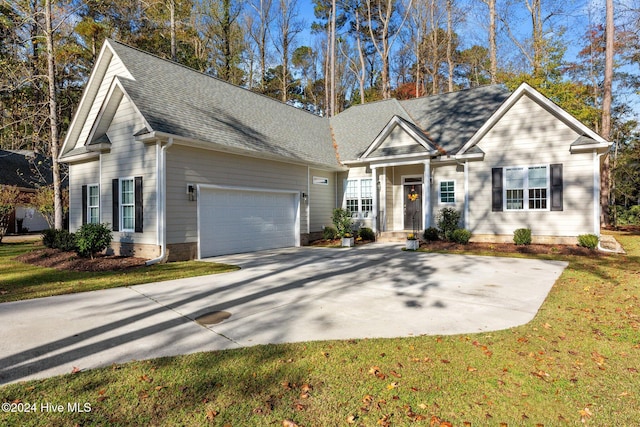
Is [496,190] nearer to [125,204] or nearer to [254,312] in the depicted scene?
[254,312]

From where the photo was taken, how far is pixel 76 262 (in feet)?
31.6

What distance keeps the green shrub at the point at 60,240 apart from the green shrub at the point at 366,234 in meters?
10.2

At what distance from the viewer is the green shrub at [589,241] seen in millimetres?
11367

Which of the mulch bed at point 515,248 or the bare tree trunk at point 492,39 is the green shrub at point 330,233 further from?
the bare tree trunk at point 492,39

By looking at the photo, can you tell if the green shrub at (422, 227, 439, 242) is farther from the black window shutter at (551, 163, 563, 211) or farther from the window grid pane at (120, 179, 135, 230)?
the window grid pane at (120, 179, 135, 230)

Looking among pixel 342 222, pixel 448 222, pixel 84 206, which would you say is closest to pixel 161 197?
pixel 84 206

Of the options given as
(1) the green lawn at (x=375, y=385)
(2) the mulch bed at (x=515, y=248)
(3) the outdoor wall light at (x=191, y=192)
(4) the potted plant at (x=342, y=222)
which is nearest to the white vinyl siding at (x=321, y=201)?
(4) the potted plant at (x=342, y=222)

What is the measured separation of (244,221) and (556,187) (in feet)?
35.4

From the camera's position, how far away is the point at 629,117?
3112 cm

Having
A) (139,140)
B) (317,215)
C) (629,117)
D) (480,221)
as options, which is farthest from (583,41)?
(139,140)

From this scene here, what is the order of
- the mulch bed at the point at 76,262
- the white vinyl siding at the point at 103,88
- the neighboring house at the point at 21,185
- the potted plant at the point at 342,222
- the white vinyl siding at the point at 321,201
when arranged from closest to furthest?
the mulch bed at the point at 76,262 < the white vinyl siding at the point at 103,88 < the potted plant at the point at 342,222 < the white vinyl siding at the point at 321,201 < the neighboring house at the point at 21,185

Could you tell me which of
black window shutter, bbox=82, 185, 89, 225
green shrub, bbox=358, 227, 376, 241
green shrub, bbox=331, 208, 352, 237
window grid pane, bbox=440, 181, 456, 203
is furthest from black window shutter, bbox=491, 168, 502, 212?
black window shutter, bbox=82, 185, 89, 225

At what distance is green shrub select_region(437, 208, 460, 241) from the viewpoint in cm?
1373

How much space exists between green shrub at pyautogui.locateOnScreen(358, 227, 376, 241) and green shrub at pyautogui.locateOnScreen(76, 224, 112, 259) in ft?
30.8
